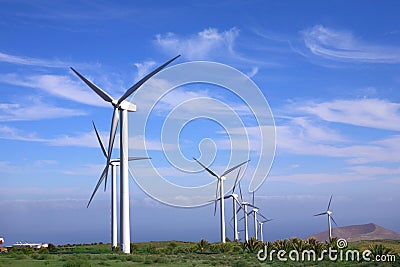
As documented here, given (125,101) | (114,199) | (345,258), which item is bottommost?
(345,258)

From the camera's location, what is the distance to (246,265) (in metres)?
43.0

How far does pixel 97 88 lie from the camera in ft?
192

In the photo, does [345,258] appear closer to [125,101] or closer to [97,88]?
[125,101]

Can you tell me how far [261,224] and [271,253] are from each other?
68.8 meters

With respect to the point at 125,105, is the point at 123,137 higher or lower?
lower

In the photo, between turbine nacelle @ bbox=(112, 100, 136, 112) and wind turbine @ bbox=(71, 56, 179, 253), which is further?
turbine nacelle @ bbox=(112, 100, 136, 112)

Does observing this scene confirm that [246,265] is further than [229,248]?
No

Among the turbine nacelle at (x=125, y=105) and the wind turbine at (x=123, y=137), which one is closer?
the wind turbine at (x=123, y=137)

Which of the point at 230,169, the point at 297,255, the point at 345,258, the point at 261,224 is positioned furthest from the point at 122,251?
the point at 261,224

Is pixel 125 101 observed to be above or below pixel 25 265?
above

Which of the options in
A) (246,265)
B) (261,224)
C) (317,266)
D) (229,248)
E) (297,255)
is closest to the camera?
(246,265)

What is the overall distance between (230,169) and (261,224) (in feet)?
136

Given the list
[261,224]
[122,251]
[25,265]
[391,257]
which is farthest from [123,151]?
[261,224]

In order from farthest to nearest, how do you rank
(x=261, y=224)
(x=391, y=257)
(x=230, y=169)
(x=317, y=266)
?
(x=261, y=224)
(x=230, y=169)
(x=391, y=257)
(x=317, y=266)
